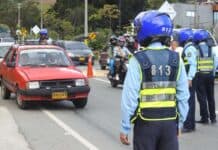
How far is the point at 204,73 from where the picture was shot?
1183 centimetres

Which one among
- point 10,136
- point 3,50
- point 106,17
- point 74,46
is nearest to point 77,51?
point 74,46

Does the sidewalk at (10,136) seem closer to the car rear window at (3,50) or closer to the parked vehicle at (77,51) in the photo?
the car rear window at (3,50)

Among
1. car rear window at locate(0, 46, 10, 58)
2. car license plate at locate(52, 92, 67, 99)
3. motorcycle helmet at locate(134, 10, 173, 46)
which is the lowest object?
car license plate at locate(52, 92, 67, 99)

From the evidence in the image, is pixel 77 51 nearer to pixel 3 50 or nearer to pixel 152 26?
pixel 3 50

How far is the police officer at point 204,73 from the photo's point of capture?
11.6 metres

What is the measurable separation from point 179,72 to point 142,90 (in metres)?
0.38

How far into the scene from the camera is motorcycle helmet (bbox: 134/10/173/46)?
209 inches

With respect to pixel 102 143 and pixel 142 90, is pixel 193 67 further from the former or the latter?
pixel 142 90

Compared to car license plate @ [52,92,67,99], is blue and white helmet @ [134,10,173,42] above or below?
above

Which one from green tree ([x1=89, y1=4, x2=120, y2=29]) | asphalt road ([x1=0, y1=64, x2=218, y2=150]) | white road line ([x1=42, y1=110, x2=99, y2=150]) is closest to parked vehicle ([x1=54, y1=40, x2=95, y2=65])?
asphalt road ([x1=0, y1=64, x2=218, y2=150])

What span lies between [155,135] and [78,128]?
21.1 feet

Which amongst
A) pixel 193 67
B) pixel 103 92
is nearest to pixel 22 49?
pixel 103 92

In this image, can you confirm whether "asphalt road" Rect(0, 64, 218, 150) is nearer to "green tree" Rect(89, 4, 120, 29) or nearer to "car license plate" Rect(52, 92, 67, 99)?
"car license plate" Rect(52, 92, 67, 99)

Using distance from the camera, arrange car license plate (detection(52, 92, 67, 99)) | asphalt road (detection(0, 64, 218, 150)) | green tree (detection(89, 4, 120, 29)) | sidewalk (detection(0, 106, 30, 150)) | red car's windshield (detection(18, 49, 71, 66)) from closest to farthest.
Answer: sidewalk (detection(0, 106, 30, 150)) → asphalt road (detection(0, 64, 218, 150)) → car license plate (detection(52, 92, 67, 99)) → red car's windshield (detection(18, 49, 71, 66)) → green tree (detection(89, 4, 120, 29))
